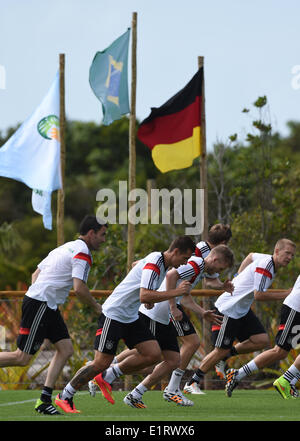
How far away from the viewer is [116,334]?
866cm

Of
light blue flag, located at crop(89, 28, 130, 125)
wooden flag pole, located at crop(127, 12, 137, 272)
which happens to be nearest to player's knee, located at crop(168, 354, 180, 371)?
wooden flag pole, located at crop(127, 12, 137, 272)

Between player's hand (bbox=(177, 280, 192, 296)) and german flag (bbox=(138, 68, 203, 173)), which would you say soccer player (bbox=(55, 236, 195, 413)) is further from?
german flag (bbox=(138, 68, 203, 173))

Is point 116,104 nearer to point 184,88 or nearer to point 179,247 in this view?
point 184,88

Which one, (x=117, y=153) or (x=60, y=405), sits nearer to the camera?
(x=60, y=405)

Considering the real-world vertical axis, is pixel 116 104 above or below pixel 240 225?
above

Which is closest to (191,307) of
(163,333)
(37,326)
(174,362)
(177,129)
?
(163,333)

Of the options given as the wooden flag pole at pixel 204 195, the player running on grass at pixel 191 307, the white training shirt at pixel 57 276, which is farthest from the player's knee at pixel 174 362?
the wooden flag pole at pixel 204 195

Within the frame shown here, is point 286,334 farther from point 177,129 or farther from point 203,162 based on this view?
point 177,129

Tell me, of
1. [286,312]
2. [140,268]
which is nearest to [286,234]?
[286,312]

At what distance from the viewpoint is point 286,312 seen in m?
10.2

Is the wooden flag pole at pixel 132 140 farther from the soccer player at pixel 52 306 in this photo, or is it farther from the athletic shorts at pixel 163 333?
the soccer player at pixel 52 306

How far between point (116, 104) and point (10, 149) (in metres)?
2.05

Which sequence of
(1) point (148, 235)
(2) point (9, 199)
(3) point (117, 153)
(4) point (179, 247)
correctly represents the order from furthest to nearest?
1. (3) point (117, 153)
2. (2) point (9, 199)
3. (1) point (148, 235)
4. (4) point (179, 247)

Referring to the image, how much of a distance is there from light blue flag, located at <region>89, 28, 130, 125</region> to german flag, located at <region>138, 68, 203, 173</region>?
55 cm
